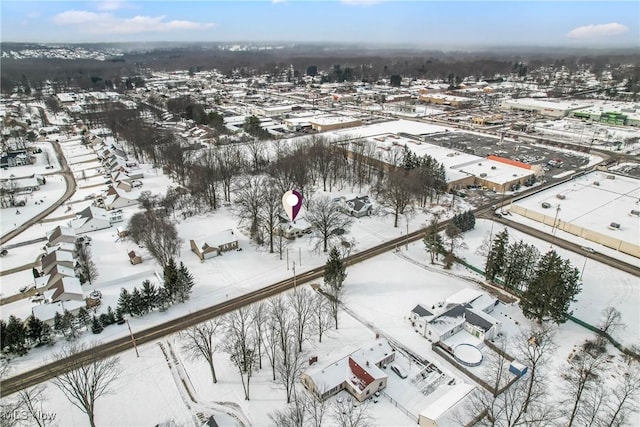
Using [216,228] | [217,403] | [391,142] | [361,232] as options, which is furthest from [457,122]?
[217,403]

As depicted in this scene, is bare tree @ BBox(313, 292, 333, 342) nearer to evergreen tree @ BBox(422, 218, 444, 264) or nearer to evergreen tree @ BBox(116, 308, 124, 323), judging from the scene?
evergreen tree @ BBox(422, 218, 444, 264)

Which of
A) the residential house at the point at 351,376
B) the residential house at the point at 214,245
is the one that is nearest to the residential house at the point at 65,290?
the residential house at the point at 214,245

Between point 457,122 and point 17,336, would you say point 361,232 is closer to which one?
point 17,336

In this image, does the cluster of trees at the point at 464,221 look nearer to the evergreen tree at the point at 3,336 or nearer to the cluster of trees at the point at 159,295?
the cluster of trees at the point at 159,295

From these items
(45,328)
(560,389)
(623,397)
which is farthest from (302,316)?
(623,397)

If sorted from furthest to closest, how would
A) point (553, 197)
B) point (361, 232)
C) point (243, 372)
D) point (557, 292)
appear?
point (553, 197) → point (361, 232) → point (557, 292) → point (243, 372)
